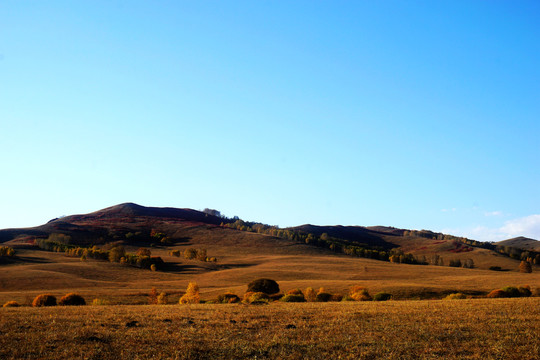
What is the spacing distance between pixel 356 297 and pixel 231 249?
5130 inches

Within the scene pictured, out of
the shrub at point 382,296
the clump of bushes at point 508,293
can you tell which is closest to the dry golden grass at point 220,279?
the shrub at point 382,296

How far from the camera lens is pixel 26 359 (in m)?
13.9

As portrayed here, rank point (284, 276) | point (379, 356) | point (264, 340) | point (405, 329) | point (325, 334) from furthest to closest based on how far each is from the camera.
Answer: point (284, 276) → point (405, 329) → point (325, 334) → point (264, 340) → point (379, 356)

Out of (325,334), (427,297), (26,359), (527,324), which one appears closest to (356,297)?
Result: (427,297)

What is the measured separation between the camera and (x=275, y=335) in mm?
18500

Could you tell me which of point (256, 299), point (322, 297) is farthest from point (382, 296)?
point (256, 299)

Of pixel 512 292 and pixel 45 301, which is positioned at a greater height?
pixel 512 292

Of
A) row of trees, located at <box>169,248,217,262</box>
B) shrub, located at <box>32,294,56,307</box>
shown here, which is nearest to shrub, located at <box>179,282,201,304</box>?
shrub, located at <box>32,294,56,307</box>

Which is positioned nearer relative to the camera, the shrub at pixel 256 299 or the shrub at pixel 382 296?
the shrub at pixel 256 299

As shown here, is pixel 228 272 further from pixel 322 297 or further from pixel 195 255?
pixel 322 297

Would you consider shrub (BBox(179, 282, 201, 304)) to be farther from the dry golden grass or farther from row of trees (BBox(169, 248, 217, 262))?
row of trees (BBox(169, 248, 217, 262))

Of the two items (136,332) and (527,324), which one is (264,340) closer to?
(136,332)

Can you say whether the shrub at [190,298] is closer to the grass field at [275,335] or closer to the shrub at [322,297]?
the shrub at [322,297]

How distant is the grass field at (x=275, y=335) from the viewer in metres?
15.2
